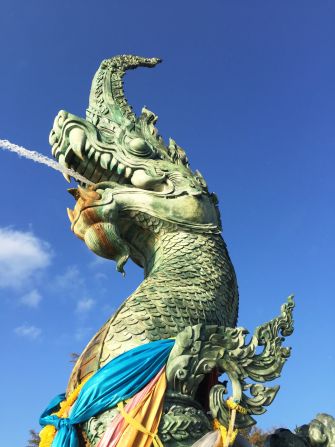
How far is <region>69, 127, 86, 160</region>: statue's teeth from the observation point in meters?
5.43

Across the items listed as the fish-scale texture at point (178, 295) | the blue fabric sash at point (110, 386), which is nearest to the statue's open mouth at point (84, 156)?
the fish-scale texture at point (178, 295)

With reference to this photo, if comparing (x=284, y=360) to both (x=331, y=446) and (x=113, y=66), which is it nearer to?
(x=331, y=446)

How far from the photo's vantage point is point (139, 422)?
145 inches

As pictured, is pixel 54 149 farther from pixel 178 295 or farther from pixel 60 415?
pixel 60 415

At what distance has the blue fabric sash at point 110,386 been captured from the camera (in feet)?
12.6

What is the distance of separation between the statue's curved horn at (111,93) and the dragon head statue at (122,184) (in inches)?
2.3

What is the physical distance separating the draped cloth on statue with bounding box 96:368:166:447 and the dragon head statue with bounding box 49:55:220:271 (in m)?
1.72

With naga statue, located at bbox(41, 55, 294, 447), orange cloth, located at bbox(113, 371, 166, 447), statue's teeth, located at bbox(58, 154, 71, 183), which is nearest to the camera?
orange cloth, located at bbox(113, 371, 166, 447)

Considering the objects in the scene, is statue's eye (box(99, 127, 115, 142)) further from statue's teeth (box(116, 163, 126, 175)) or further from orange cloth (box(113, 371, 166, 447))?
orange cloth (box(113, 371, 166, 447))

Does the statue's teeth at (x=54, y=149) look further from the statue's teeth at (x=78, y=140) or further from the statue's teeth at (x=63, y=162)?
the statue's teeth at (x=78, y=140)

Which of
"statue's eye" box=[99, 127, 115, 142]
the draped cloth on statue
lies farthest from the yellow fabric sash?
"statue's eye" box=[99, 127, 115, 142]

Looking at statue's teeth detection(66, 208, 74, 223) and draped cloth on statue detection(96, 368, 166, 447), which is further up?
statue's teeth detection(66, 208, 74, 223)

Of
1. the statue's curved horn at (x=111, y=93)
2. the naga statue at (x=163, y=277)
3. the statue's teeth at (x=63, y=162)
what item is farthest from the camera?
the statue's curved horn at (x=111, y=93)

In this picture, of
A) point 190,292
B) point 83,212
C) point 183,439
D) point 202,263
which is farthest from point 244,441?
point 83,212
